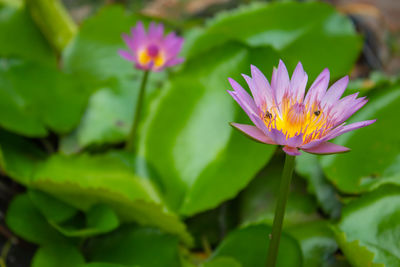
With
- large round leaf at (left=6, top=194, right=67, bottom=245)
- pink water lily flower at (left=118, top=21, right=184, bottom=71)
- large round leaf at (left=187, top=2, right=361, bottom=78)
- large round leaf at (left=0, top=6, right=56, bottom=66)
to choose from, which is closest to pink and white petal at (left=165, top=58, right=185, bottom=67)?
pink water lily flower at (left=118, top=21, right=184, bottom=71)

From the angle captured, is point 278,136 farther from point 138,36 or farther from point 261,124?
point 138,36

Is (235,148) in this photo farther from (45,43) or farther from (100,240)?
(45,43)

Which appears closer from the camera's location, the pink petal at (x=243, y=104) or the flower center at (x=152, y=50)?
the pink petal at (x=243, y=104)

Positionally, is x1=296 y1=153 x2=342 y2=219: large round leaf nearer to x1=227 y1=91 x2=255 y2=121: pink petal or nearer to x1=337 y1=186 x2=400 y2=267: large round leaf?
x1=337 y1=186 x2=400 y2=267: large round leaf

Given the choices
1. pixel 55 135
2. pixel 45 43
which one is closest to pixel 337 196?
pixel 55 135

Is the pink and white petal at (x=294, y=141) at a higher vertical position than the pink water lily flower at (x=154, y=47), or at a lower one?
lower

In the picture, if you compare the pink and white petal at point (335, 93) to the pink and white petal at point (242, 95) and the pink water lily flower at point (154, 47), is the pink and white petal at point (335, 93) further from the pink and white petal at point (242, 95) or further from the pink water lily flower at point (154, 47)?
the pink water lily flower at point (154, 47)

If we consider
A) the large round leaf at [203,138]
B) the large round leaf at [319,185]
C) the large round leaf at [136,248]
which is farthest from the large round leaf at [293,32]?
the large round leaf at [136,248]
